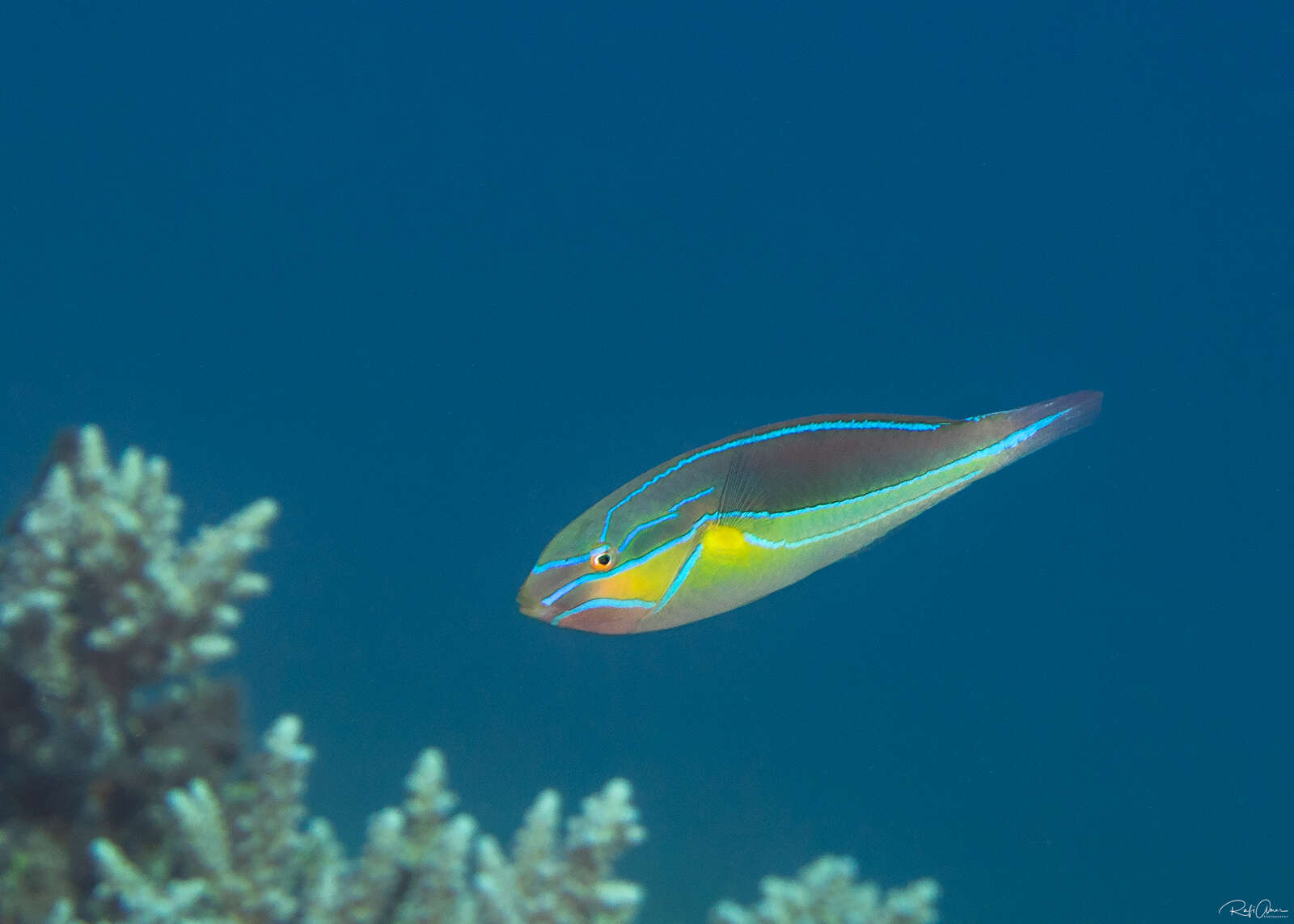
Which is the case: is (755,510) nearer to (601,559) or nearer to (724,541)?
(724,541)

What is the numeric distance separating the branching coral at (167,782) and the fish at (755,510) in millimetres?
755

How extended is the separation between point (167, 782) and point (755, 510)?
5.96ft

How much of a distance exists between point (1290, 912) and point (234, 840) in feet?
46.3

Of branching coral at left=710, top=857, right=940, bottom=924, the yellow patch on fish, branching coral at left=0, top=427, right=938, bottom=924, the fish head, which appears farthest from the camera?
branching coral at left=710, top=857, right=940, bottom=924

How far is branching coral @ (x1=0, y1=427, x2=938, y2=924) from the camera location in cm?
199

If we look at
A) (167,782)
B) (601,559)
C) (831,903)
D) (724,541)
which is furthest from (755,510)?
(167,782)

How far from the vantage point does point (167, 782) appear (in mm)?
2146

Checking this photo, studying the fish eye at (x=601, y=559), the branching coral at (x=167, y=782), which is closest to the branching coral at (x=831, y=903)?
the branching coral at (x=167, y=782)

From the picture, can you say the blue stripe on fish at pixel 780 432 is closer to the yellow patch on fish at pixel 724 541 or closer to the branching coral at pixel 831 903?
the yellow patch on fish at pixel 724 541

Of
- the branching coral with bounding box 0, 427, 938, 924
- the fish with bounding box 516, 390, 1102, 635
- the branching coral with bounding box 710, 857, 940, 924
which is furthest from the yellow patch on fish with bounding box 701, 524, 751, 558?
the branching coral with bounding box 710, 857, 940, 924

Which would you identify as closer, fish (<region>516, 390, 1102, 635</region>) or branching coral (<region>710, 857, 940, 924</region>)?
fish (<region>516, 390, 1102, 635</region>)

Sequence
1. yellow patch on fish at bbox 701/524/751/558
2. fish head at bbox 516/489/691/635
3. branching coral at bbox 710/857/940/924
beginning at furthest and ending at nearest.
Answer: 1. branching coral at bbox 710/857/940/924
2. yellow patch on fish at bbox 701/524/751/558
3. fish head at bbox 516/489/691/635

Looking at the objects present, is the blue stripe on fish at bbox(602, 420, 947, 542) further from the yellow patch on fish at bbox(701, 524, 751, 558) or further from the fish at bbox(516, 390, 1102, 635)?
the yellow patch on fish at bbox(701, 524, 751, 558)

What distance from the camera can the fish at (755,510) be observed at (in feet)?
5.65
